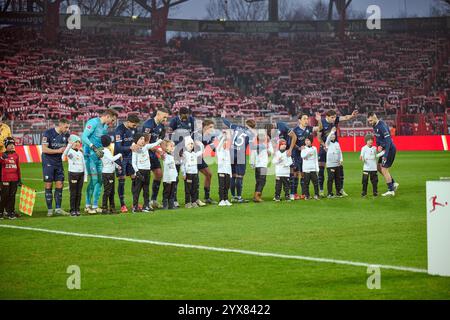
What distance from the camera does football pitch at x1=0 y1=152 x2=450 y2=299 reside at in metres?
9.16

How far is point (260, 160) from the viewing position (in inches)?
794

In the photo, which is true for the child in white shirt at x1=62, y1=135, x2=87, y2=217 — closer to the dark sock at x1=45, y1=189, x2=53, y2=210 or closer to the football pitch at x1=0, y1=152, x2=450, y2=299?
the dark sock at x1=45, y1=189, x2=53, y2=210

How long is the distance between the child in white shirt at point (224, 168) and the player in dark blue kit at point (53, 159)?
3911 mm

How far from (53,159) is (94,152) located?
0.94 meters

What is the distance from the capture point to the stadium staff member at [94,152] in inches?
709

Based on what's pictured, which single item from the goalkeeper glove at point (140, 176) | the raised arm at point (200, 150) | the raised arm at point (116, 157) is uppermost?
the raised arm at point (200, 150)

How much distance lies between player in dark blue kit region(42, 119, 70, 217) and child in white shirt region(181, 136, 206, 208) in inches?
115

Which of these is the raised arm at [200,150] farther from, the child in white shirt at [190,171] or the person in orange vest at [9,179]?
the person in orange vest at [9,179]

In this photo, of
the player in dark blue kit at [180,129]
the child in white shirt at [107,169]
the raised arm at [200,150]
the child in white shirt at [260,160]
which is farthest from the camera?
the child in white shirt at [260,160]

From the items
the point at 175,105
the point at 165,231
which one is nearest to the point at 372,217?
the point at 165,231

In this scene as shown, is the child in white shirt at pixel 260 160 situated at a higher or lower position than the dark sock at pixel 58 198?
higher

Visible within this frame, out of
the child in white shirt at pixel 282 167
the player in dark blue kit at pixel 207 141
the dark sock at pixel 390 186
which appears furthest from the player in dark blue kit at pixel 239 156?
the dark sock at pixel 390 186

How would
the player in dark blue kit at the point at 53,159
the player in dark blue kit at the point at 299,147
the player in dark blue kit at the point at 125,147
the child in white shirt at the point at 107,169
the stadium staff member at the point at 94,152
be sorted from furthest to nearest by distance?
1. the player in dark blue kit at the point at 299,147
2. the player in dark blue kit at the point at 125,147
3. the stadium staff member at the point at 94,152
4. the child in white shirt at the point at 107,169
5. the player in dark blue kit at the point at 53,159
